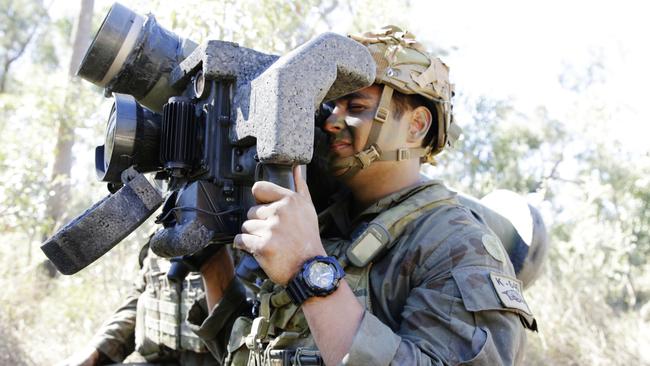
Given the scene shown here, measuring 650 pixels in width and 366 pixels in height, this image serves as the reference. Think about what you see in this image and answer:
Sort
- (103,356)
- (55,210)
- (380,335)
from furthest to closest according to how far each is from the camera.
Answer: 1. (55,210)
2. (103,356)
3. (380,335)

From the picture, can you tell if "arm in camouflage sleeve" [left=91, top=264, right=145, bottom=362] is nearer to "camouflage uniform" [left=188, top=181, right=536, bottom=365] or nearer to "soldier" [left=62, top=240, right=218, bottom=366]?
"soldier" [left=62, top=240, right=218, bottom=366]

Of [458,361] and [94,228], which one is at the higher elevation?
[94,228]

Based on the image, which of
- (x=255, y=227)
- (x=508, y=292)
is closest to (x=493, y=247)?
(x=508, y=292)

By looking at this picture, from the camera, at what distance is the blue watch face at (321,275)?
169 cm

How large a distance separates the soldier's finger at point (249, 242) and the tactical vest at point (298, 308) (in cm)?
37

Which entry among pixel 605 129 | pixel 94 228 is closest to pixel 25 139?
pixel 94 228

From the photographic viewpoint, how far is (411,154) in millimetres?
2426

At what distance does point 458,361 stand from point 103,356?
2617 millimetres

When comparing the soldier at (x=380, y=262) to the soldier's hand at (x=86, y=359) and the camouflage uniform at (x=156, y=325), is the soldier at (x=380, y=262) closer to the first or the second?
the camouflage uniform at (x=156, y=325)

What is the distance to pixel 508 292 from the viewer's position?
1.90 metres

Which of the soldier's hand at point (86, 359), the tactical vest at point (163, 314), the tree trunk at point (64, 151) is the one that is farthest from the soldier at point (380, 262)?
the tree trunk at point (64, 151)

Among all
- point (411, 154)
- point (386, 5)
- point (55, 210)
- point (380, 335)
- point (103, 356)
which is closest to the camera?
point (380, 335)

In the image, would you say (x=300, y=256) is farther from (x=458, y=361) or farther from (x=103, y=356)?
(x=103, y=356)

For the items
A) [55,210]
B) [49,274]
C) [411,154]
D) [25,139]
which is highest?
[411,154]
